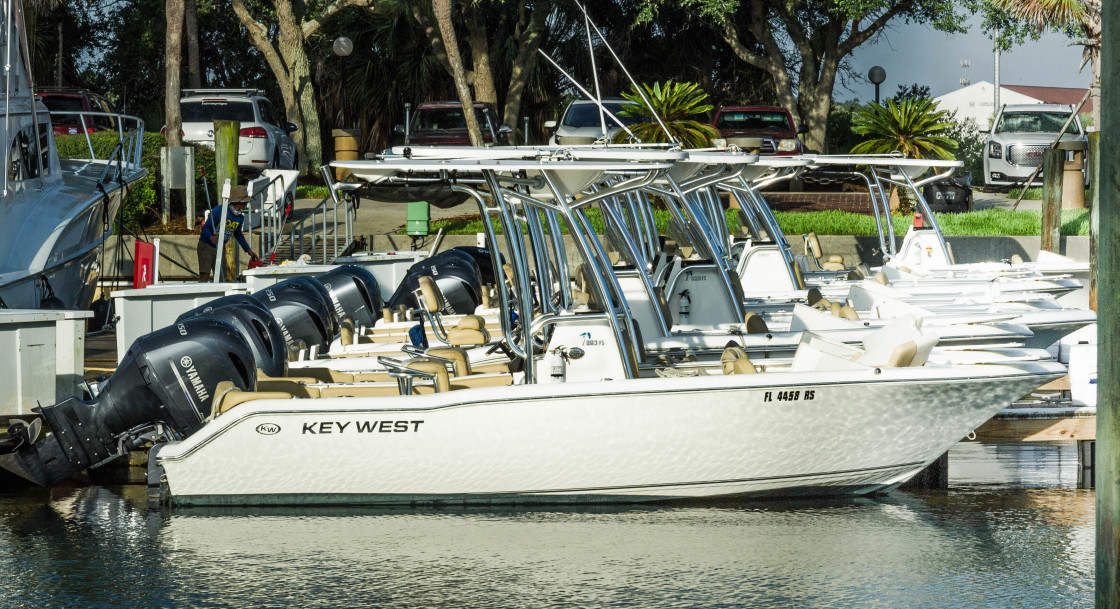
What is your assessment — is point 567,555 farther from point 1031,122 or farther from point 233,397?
point 1031,122

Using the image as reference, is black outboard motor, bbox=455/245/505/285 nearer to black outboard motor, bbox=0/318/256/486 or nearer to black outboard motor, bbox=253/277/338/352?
black outboard motor, bbox=253/277/338/352

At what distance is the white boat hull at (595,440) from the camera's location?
819cm

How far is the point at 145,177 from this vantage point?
70.8ft

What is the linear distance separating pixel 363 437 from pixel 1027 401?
16.6ft

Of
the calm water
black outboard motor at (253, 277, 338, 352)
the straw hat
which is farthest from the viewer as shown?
the straw hat

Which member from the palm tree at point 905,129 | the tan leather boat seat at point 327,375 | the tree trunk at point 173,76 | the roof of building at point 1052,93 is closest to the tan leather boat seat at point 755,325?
the tan leather boat seat at point 327,375

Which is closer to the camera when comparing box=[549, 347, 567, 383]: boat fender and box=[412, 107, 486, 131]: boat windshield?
box=[549, 347, 567, 383]: boat fender

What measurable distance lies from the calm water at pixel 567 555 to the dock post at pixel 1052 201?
30.7 feet

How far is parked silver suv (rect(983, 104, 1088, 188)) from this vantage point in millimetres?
27766

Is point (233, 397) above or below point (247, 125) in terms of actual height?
below

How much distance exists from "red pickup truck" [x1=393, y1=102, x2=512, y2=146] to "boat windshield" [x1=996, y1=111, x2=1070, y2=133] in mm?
10538

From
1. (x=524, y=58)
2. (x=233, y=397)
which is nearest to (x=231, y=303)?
(x=233, y=397)

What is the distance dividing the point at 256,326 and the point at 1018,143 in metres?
21.4

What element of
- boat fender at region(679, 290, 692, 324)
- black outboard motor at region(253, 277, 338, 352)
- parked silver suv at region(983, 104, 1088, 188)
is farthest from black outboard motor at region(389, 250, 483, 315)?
parked silver suv at region(983, 104, 1088, 188)
